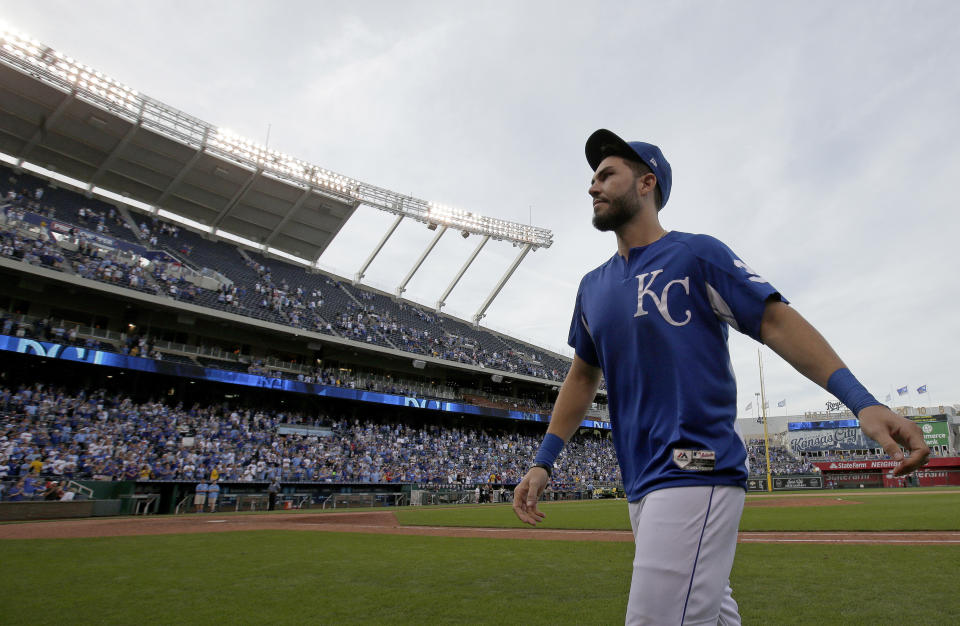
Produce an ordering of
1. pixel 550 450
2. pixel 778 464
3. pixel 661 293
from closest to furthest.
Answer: pixel 661 293 < pixel 550 450 < pixel 778 464

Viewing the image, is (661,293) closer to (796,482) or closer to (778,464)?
(796,482)

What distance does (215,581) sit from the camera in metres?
6.33

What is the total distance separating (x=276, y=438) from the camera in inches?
1169

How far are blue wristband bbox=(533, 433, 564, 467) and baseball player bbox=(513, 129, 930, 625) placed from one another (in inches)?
0.6

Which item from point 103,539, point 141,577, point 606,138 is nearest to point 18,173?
point 103,539

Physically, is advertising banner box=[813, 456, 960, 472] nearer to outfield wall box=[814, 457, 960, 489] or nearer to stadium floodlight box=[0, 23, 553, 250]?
outfield wall box=[814, 457, 960, 489]

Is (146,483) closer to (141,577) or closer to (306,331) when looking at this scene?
(306,331)

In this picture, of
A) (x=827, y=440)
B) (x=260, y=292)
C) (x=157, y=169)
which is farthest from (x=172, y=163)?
(x=827, y=440)

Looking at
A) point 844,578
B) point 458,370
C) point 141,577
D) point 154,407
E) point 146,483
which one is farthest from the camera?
point 458,370

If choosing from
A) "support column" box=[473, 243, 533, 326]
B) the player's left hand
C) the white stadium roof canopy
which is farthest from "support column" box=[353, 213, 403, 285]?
the player's left hand

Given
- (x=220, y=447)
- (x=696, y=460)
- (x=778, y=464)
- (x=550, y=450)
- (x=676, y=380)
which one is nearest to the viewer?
(x=696, y=460)

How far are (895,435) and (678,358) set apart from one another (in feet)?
2.21

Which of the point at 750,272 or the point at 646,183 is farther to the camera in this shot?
the point at 646,183

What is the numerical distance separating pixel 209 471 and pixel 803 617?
82.9ft
